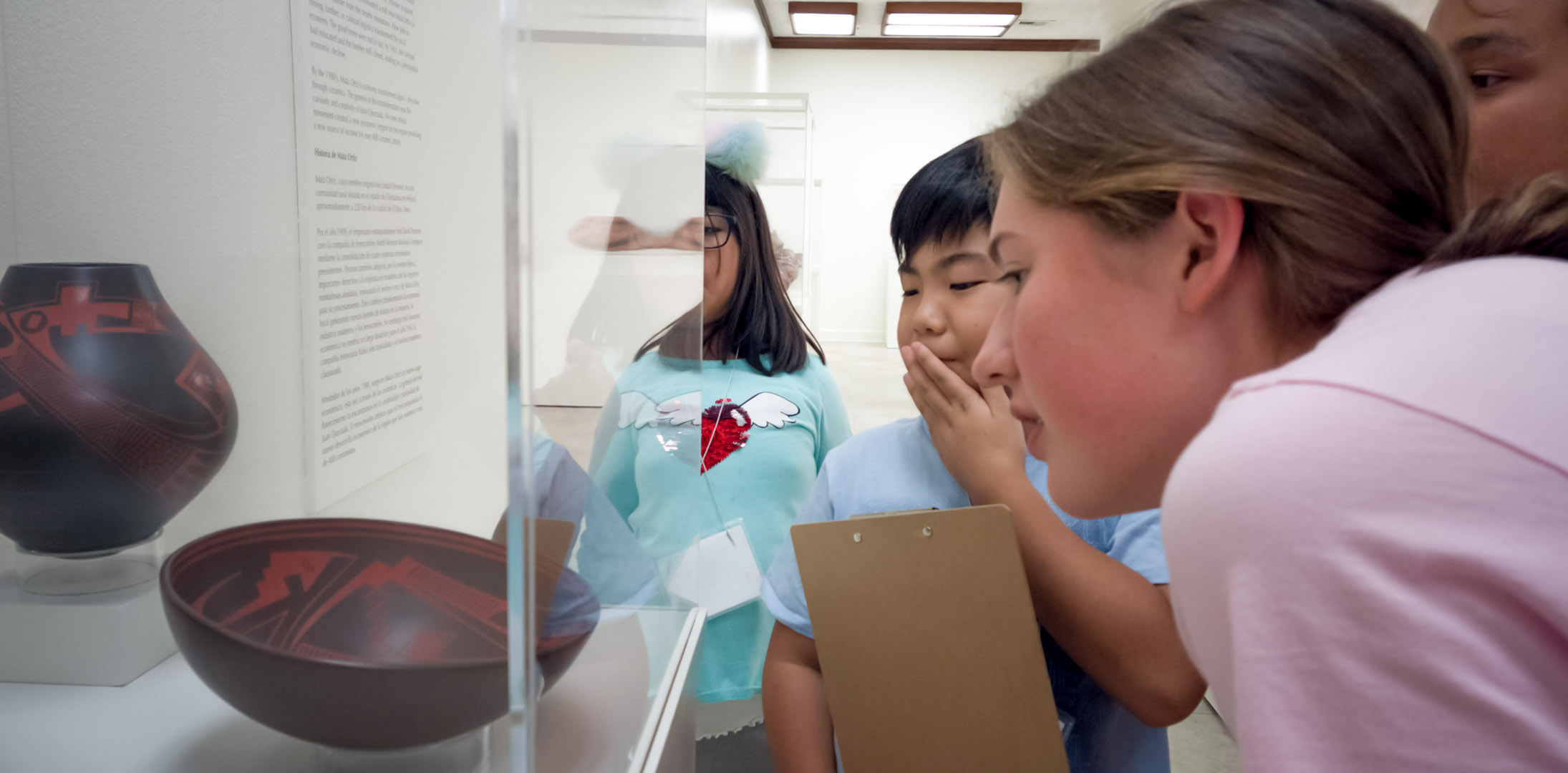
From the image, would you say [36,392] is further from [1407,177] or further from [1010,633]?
[1407,177]

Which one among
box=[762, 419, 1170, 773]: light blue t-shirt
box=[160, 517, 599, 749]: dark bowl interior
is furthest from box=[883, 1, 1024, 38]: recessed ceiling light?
box=[160, 517, 599, 749]: dark bowl interior

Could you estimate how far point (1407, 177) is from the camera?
1.71ft

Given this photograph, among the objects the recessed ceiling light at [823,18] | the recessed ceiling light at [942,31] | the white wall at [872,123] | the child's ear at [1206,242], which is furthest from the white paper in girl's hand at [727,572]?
the recessed ceiling light at [942,31]

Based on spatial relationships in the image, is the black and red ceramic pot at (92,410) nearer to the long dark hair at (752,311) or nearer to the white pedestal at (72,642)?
the white pedestal at (72,642)

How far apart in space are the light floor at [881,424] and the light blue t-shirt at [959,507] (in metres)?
0.55

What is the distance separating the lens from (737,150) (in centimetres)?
161

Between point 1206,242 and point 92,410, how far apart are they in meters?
0.75

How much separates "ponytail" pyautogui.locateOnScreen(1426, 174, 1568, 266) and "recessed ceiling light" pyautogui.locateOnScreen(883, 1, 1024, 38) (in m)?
7.58

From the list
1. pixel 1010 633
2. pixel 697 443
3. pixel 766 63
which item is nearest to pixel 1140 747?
pixel 1010 633

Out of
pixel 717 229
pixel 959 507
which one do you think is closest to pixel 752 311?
pixel 717 229

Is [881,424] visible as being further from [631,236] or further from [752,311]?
[631,236]

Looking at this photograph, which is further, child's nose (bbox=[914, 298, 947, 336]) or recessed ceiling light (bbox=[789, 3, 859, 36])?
recessed ceiling light (bbox=[789, 3, 859, 36])

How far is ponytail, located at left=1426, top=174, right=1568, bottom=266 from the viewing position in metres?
0.48

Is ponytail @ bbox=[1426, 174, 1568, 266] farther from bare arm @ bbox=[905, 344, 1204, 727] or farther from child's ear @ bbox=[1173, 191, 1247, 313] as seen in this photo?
bare arm @ bbox=[905, 344, 1204, 727]
